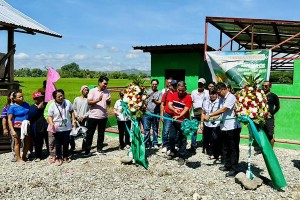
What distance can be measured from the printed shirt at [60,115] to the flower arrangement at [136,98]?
1325 millimetres

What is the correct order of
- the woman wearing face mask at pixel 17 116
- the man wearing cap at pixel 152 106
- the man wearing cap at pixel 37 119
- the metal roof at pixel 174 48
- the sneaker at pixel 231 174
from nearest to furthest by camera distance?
the sneaker at pixel 231 174
the woman wearing face mask at pixel 17 116
the man wearing cap at pixel 37 119
the man wearing cap at pixel 152 106
the metal roof at pixel 174 48

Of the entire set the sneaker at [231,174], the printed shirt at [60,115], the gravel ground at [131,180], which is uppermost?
the printed shirt at [60,115]

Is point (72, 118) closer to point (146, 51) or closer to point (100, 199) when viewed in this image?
point (100, 199)

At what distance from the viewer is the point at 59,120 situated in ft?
21.3

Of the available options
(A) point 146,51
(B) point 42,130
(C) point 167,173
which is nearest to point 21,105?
(B) point 42,130

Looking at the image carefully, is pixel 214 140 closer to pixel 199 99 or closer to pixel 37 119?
pixel 199 99

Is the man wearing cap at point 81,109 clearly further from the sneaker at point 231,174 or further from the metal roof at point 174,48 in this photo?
the metal roof at point 174,48

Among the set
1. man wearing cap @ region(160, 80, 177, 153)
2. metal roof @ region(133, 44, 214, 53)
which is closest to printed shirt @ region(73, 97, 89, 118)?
man wearing cap @ region(160, 80, 177, 153)

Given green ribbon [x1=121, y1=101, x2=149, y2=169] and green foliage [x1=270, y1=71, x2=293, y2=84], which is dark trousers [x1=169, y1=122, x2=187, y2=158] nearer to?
green ribbon [x1=121, y1=101, x2=149, y2=169]

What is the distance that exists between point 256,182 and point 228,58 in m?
5.73

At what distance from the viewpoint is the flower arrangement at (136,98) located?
664cm

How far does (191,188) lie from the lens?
536 cm

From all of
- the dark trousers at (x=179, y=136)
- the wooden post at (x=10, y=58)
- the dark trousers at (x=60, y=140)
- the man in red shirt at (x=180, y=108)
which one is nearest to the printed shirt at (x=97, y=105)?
the dark trousers at (x=60, y=140)

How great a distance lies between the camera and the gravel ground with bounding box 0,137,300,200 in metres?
5.09
